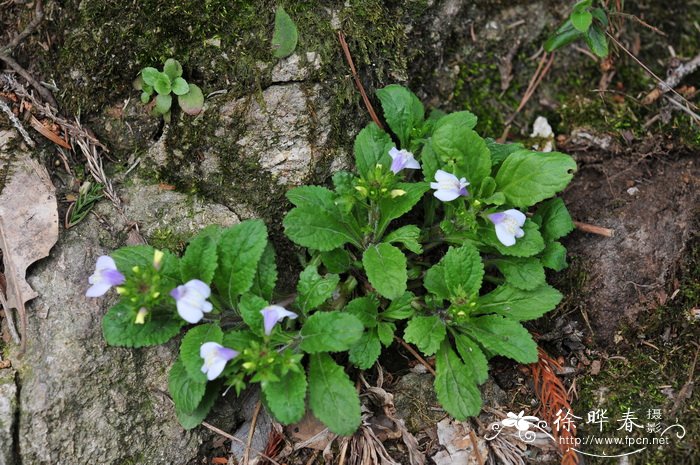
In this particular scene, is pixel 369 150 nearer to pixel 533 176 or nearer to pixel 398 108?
pixel 398 108

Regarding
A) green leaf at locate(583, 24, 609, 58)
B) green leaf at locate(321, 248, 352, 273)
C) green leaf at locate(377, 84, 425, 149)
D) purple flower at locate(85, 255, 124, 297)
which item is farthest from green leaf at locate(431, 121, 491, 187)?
purple flower at locate(85, 255, 124, 297)

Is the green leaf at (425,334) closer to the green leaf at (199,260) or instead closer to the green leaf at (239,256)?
the green leaf at (239,256)

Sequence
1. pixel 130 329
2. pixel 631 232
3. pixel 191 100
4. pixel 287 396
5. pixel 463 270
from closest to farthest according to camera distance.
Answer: pixel 287 396 < pixel 130 329 < pixel 463 270 < pixel 191 100 < pixel 631 232

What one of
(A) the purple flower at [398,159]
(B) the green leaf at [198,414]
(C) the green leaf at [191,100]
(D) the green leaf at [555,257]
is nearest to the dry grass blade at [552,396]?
(D) the green leaf at [555,257]

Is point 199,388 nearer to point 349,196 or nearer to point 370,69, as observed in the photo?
point 349,196

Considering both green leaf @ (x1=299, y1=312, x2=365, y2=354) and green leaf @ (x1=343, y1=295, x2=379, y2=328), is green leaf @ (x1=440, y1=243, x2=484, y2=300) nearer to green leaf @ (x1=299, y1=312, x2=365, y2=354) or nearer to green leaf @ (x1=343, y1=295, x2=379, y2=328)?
green leaf @ (x1=343, y1=295, x2=379, y2=328)

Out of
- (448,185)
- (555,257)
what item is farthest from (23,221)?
(555,257)

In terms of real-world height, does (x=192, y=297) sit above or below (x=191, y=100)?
below

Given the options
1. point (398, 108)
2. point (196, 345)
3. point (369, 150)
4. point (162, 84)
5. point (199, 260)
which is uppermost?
point (162, 84)
